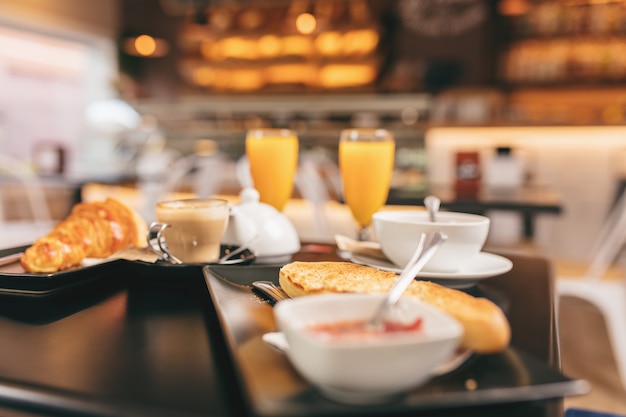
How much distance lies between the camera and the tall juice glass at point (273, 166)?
1.43 m

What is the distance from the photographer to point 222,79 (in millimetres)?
7805

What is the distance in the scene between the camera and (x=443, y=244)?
0.82 m

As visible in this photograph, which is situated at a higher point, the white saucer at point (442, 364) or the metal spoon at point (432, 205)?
the metal spoon at point (432, 205)

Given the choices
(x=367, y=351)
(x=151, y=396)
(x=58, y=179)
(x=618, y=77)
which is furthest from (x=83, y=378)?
(x=618, y=77)

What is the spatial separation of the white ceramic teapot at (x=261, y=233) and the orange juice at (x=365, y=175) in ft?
1.04

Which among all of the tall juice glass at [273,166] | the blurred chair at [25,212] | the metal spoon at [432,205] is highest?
the tall juice glass at [273,166]

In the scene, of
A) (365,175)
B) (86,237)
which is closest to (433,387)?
(86,237)

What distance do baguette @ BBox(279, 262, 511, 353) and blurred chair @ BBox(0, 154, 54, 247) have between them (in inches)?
80.3

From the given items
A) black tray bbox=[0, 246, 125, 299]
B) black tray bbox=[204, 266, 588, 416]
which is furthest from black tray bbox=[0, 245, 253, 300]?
black tray bbox=[204, 266, 588, 416]

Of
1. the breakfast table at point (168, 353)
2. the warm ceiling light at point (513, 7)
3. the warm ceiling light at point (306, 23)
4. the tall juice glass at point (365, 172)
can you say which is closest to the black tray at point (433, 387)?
the breakfast table at point (168, 353)

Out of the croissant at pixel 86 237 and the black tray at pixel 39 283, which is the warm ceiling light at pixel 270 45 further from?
the black tray at pixel 39 283

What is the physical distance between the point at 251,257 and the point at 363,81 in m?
6.39

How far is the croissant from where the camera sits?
A: 2.77 feet

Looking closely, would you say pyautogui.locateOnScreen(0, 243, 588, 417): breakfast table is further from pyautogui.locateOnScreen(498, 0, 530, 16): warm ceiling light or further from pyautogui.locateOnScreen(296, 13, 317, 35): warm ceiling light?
pyautogui.locateOnScreen(296, 13, 317, 35): warm ceiling light
